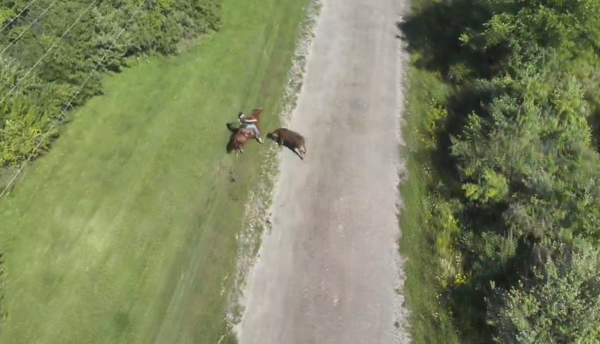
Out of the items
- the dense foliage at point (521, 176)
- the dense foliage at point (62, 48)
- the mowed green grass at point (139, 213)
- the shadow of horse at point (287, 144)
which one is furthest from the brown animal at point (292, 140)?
the dense foliage at point (62, 48)

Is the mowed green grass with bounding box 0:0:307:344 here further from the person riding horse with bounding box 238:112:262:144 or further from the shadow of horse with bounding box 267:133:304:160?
the person riding horse with bounding box 238:112:262:144

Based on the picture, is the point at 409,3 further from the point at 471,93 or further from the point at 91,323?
the point at 91,323

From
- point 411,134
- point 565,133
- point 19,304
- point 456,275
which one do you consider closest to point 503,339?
point 456,275

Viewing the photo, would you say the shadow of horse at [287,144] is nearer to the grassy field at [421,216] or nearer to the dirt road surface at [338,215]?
the dirt road surface at [338,215]

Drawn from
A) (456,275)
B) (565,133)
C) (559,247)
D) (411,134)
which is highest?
(565,133)

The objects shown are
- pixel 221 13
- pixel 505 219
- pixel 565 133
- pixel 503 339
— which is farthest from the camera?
pixel 221 13

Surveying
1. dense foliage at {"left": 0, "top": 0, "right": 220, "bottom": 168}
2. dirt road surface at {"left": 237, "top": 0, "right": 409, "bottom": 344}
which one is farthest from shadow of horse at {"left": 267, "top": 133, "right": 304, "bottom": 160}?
dense foliage at {"left": 0, "top": 0, "right": 220, "bottom": 168}
